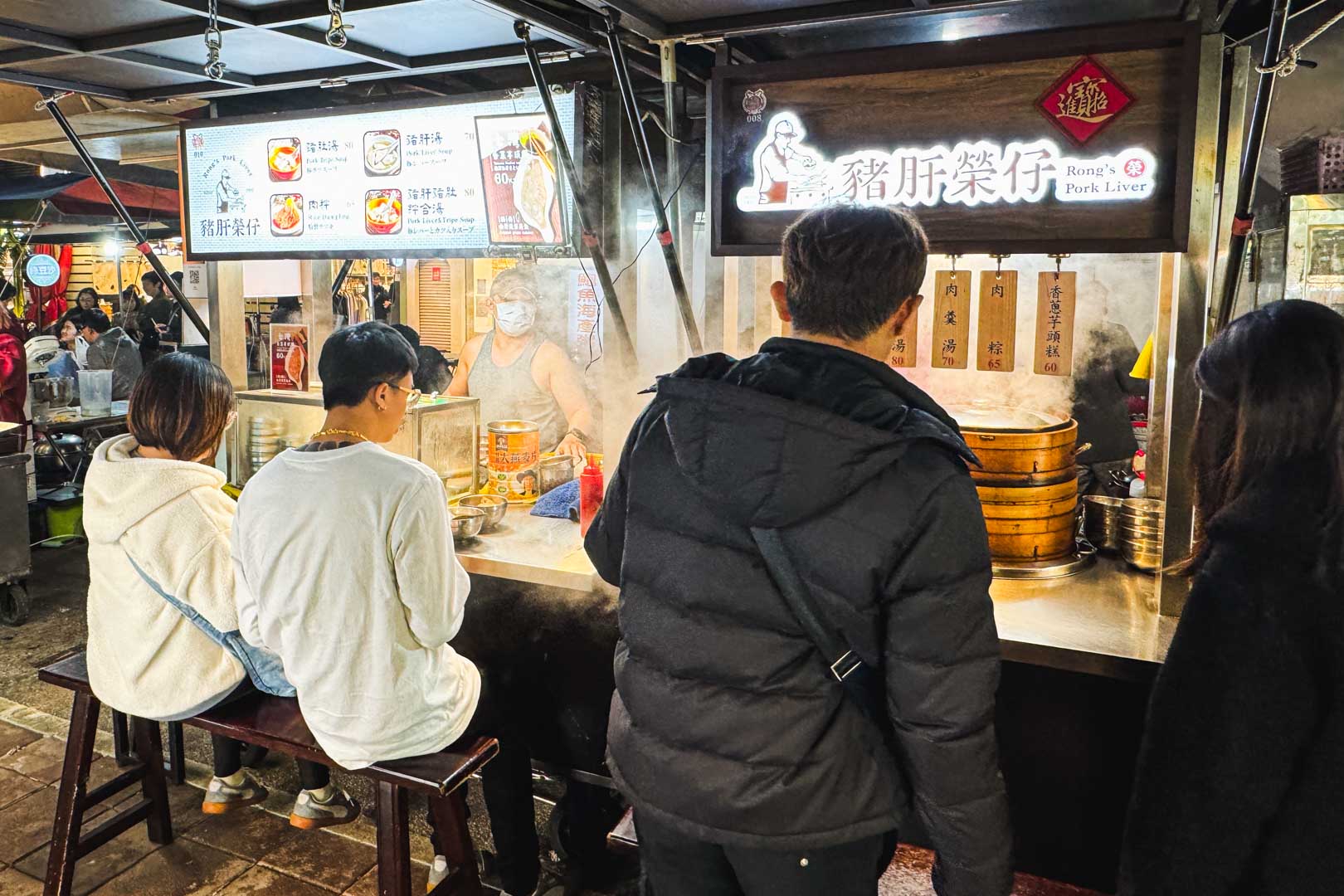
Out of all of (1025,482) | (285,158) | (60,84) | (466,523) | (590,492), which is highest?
(60,84)

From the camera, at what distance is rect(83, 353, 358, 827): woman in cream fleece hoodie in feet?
10.0

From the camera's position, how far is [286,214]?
14.9ft

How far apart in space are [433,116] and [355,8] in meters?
0.66

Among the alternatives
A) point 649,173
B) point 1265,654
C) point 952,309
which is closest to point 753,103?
point 649,173

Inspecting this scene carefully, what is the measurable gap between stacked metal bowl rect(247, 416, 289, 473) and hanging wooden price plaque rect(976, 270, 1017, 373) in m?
3.65

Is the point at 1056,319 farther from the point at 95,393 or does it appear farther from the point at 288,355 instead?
the point at 95,393

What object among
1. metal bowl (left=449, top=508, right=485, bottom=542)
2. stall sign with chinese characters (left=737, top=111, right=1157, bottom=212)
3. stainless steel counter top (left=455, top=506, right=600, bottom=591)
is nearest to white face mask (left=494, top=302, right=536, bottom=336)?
stainless steel counter top (left=455, top=506, right=600, bottom=591)

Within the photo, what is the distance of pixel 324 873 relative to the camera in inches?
145

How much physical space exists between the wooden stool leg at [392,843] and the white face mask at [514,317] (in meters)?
3.31

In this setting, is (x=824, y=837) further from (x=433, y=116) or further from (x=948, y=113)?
(x=433, y=116)

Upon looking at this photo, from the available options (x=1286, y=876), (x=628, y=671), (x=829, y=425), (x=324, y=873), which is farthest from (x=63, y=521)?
(x=1286, y=876)

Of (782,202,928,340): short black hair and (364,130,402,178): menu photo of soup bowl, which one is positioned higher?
(364,130,402,178): menu photo of soup bowl

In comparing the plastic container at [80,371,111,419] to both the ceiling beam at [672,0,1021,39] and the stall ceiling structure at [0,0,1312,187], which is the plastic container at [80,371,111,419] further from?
the ceiling beam at [672,0,1021,39]

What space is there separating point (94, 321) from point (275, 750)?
31.7 ft
